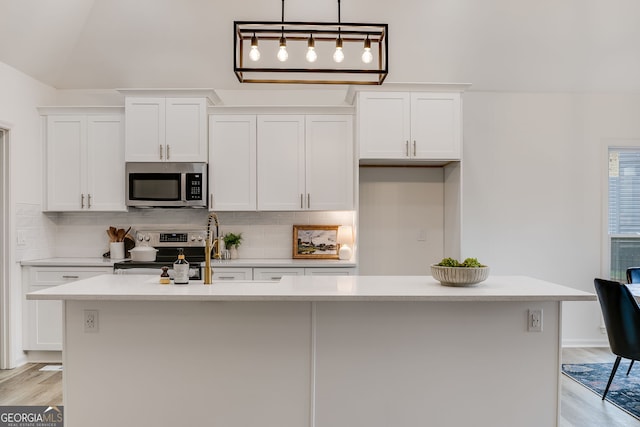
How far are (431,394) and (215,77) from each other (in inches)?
140

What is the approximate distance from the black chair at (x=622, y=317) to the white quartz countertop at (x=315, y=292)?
31.5 inches

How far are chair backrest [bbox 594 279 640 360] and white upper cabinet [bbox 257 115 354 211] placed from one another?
2.26 meters

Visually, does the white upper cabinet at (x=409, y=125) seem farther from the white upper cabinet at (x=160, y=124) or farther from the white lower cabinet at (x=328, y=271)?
the white upper cabinet at (x=160, y=124)

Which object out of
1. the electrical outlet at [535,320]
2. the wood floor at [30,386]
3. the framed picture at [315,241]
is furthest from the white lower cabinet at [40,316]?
the electrical outlet at [535,320]

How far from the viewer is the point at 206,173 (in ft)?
14.4

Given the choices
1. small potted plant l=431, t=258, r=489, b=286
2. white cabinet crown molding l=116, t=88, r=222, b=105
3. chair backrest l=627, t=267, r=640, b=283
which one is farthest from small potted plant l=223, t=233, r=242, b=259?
chair backrest l=627, t=267, r=640, b=283

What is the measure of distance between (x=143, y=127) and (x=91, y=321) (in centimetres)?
234

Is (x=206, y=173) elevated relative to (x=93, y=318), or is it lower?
elevated

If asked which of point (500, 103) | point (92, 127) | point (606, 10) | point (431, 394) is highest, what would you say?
point (606, 10)

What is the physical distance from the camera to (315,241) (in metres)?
4.66

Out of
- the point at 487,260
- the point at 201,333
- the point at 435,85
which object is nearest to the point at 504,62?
the point at 435,85

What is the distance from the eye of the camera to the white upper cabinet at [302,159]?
4402 millimetres

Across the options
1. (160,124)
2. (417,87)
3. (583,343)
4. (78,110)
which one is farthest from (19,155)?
(583,343)

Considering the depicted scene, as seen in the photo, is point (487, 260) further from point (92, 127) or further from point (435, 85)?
Result: point (92, 127)
